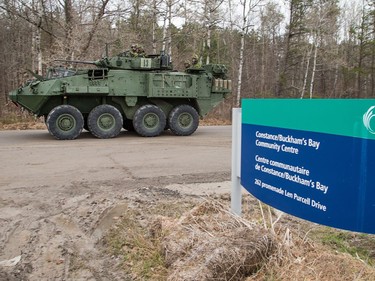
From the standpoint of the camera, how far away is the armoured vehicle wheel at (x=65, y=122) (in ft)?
38.0

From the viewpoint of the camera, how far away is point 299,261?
2.90 metres

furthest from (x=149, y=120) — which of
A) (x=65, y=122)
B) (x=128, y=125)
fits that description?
(x=65, y=122)

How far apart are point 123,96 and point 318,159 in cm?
1044

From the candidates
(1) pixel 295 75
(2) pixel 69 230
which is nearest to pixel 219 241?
(2) pixel 69 230

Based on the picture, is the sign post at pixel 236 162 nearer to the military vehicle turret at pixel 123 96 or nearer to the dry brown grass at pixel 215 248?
the dry brown grass at pixel 215 248

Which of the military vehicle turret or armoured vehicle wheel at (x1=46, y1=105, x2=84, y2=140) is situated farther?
the military vehicle turret

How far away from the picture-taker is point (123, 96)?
12688 mm

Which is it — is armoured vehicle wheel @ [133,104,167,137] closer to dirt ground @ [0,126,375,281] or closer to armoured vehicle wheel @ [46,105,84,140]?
armoured vehicle wheel @ [46,105,84,140]

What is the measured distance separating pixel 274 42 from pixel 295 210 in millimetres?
41784

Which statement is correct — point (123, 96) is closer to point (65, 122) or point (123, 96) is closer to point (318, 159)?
point (65, 122)

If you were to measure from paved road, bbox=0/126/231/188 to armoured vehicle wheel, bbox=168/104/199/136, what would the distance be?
3.01 feet

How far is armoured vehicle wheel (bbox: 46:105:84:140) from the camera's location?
1157cm

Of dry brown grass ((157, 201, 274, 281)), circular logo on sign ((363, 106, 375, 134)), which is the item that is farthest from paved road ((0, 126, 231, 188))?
circular logo on sign ((363, 106, 375, 134))

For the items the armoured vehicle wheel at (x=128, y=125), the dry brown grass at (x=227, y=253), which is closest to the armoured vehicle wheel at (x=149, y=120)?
the armoured vehicle wheel at (x=128, y=125)
